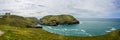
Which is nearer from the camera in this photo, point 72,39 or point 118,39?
point 118,39

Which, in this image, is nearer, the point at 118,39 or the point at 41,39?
the point at 118,39

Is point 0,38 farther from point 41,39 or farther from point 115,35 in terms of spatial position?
point 115,35

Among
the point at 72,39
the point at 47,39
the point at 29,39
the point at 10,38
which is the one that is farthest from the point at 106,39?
the point at 10,38

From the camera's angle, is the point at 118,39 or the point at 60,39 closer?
the point at 118,39

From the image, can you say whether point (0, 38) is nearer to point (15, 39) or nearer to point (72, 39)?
point (15, 39)

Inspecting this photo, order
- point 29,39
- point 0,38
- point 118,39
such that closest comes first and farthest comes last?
point 118,39, point 0,38, point 29,39

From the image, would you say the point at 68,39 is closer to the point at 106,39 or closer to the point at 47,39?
the point at 47,39

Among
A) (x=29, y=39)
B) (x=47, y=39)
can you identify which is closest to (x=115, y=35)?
(x=47, y=39)

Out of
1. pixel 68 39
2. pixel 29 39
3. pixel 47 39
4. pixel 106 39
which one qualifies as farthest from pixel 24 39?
pixel 106 39

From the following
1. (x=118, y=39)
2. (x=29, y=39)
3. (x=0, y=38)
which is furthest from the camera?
(x=29, y=39)
